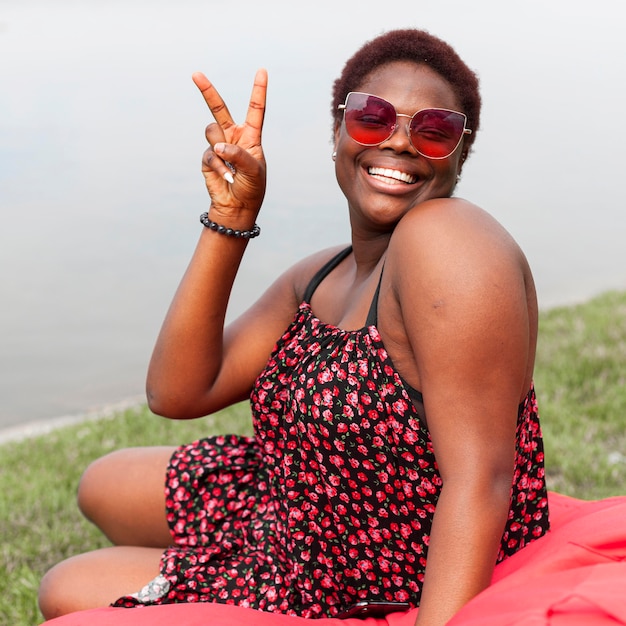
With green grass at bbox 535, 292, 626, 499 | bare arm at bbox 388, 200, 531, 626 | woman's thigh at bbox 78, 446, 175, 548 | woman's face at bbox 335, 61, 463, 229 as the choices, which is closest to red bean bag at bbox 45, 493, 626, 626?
bare arm at bbox 388, 200, 531, 626

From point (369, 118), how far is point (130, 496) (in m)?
1.45

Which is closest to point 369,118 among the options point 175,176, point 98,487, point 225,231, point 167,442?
point 225,231

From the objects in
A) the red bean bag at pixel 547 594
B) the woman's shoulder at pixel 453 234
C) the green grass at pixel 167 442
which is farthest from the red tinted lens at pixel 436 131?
the green grass at pixel 167 442

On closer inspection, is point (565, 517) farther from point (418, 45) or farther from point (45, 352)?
point (45, 352)

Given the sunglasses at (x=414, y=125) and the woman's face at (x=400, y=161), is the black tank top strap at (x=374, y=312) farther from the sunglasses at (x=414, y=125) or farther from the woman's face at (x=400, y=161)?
the sunglasses at (x=414, y=125)

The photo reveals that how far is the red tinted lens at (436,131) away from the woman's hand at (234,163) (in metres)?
0.43

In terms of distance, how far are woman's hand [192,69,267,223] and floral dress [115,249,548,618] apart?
0.33 m

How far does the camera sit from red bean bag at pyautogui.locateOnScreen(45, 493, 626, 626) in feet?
5.33

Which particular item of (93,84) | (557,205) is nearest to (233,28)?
(93,84)

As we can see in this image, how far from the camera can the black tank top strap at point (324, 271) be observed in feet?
8.44

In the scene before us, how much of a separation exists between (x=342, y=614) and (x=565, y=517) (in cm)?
59

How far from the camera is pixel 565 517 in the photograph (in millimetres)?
2334

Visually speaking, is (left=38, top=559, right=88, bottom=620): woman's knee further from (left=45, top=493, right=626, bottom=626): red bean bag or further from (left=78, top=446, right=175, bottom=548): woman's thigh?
(left=45, top=493, right=626, bottom=626): red bean bag

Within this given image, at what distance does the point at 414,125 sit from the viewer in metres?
2.09
